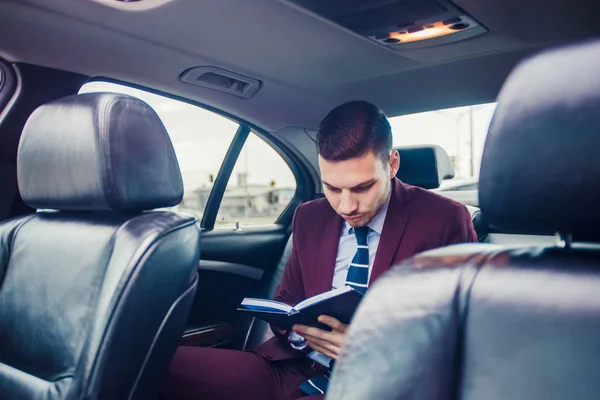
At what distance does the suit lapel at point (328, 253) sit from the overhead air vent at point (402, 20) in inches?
27.2

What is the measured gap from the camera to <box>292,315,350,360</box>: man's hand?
1.53 meters

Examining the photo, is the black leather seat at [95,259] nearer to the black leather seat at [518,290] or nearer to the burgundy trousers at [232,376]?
the burgundy trousers at [232,376]

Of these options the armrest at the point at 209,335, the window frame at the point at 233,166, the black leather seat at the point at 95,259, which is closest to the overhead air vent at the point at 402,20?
the black leather seat at the point at 95,259

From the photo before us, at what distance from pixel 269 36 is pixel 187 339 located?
1.41 meters

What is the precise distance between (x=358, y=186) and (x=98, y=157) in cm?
79

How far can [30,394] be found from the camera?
140 cm

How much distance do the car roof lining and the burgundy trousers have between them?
1116 mm

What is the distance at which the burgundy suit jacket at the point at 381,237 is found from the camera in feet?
5.66

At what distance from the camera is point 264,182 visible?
3127 millimetres

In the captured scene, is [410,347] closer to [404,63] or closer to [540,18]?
[540,18]

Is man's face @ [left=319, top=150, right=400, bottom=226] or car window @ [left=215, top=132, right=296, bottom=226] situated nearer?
man's face @ [left=319, top=150, right=400, bottom=226]

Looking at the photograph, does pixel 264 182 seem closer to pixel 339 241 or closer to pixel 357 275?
pixel 339 241

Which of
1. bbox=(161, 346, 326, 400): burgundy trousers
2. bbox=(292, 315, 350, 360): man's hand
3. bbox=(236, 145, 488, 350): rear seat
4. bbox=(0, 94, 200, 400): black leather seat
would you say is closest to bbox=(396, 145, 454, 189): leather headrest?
bbox=(236, 145, 488, 350): rear seat

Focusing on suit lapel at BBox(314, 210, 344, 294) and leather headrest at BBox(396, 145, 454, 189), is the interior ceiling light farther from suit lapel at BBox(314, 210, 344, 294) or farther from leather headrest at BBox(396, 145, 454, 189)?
suit lapel at BBox(314, 210, 344, 294)
